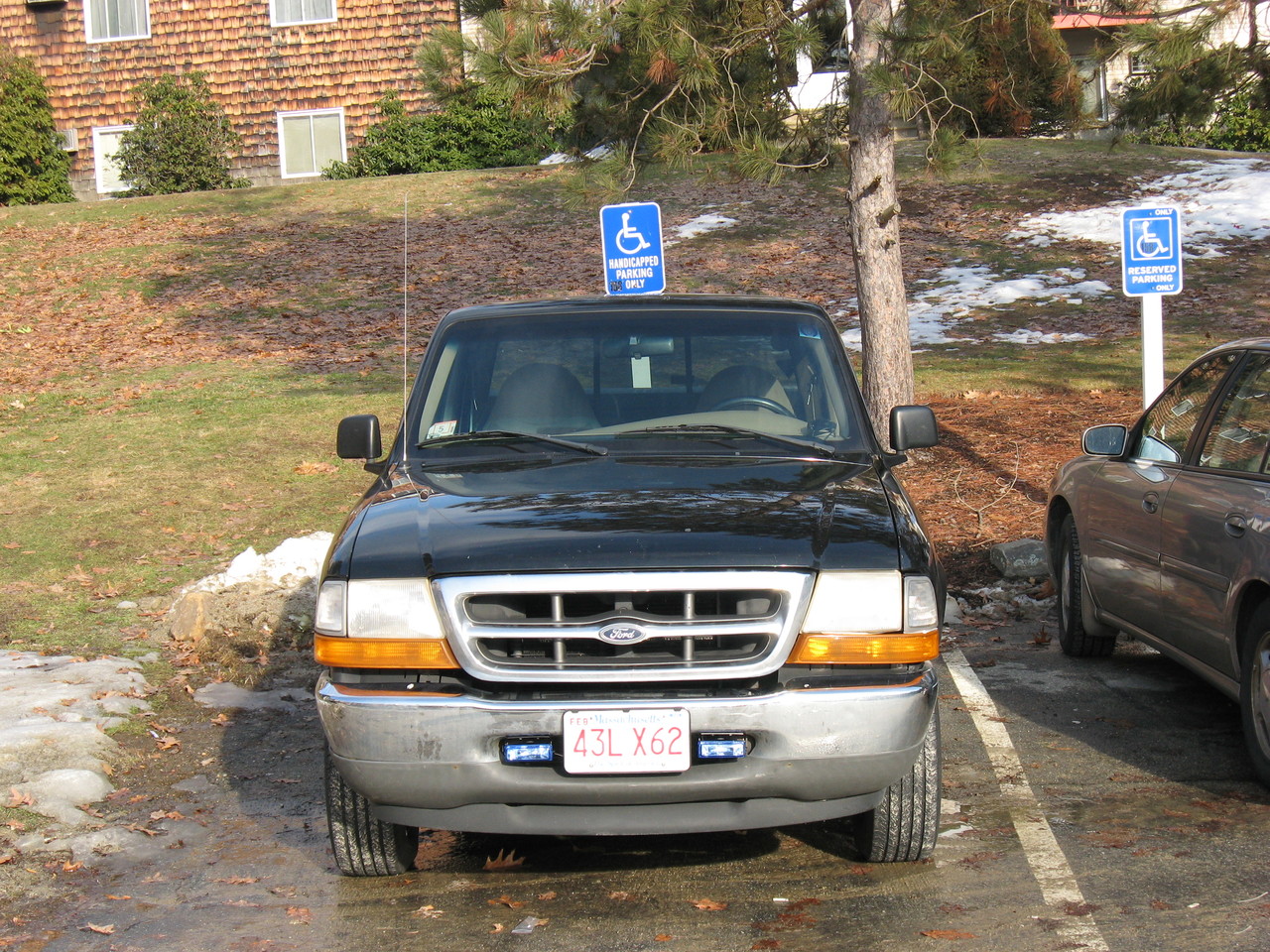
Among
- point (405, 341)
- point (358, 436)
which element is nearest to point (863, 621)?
point (358, 436)

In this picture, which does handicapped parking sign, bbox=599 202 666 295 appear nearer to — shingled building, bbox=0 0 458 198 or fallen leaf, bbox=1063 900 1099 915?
fallen leaf, bbox=1063 900 1099 915

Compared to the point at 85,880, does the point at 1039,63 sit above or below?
above

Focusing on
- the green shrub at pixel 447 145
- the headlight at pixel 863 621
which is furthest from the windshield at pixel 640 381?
the green shrub at pixel 447 145

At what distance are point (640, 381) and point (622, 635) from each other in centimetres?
180

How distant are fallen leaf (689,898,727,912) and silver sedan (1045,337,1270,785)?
7.17 feet

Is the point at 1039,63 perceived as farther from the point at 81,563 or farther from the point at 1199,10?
the point at 81,563

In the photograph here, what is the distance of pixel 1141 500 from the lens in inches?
244

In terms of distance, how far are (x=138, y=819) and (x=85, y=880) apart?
2.09 ft

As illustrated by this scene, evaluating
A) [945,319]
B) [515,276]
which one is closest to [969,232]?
[945,319]

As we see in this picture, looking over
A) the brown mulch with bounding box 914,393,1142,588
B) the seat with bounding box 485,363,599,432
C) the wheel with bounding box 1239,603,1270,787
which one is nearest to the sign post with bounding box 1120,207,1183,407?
the brown mulch with bounding box 914,393,1142,588

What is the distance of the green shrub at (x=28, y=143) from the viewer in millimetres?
30719

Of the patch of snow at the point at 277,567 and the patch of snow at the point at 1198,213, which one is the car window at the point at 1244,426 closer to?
the patch of snow at the point at 277,567

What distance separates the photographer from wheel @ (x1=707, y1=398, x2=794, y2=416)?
17.4ft

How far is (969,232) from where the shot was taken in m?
22.3
